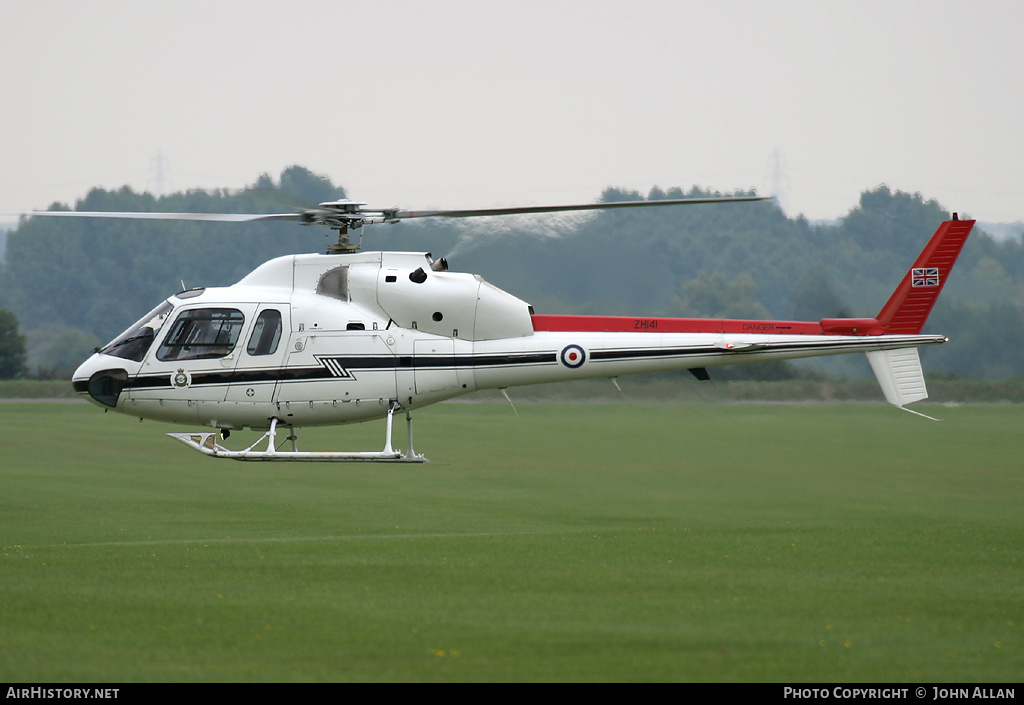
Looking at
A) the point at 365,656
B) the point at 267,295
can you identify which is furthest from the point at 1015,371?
the point at 365,656

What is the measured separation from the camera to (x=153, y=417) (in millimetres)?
17594

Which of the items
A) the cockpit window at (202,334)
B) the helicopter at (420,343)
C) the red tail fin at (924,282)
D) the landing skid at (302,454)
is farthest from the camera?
the cockpit window at (202,334)

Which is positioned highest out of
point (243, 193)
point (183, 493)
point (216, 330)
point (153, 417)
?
point (243, 193)

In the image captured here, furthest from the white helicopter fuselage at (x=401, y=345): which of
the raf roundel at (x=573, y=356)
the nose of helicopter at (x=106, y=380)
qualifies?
the nose of helicopter at (x=106, y=380)

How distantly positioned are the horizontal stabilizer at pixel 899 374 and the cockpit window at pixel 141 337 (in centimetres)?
1008

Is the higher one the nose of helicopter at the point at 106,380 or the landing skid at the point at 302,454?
the nose of helicopter at the point at 106,380

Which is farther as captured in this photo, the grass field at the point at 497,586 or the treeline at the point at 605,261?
the treeline at the point at 605,261

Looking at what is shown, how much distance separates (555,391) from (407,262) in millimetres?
14037

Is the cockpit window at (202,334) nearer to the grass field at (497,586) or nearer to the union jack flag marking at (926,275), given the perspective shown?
the grass field at (497,586)

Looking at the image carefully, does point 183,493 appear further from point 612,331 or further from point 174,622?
point 174,622

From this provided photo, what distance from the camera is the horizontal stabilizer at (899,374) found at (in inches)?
668

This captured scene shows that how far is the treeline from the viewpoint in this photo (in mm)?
31125

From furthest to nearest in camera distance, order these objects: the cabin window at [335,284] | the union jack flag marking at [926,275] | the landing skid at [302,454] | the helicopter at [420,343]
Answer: the cabin window at [335,284]
the helicopter at [420,343]
the union jack flag marking at [926,275]
the landing skid at [302,454]

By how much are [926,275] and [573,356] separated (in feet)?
16.5
